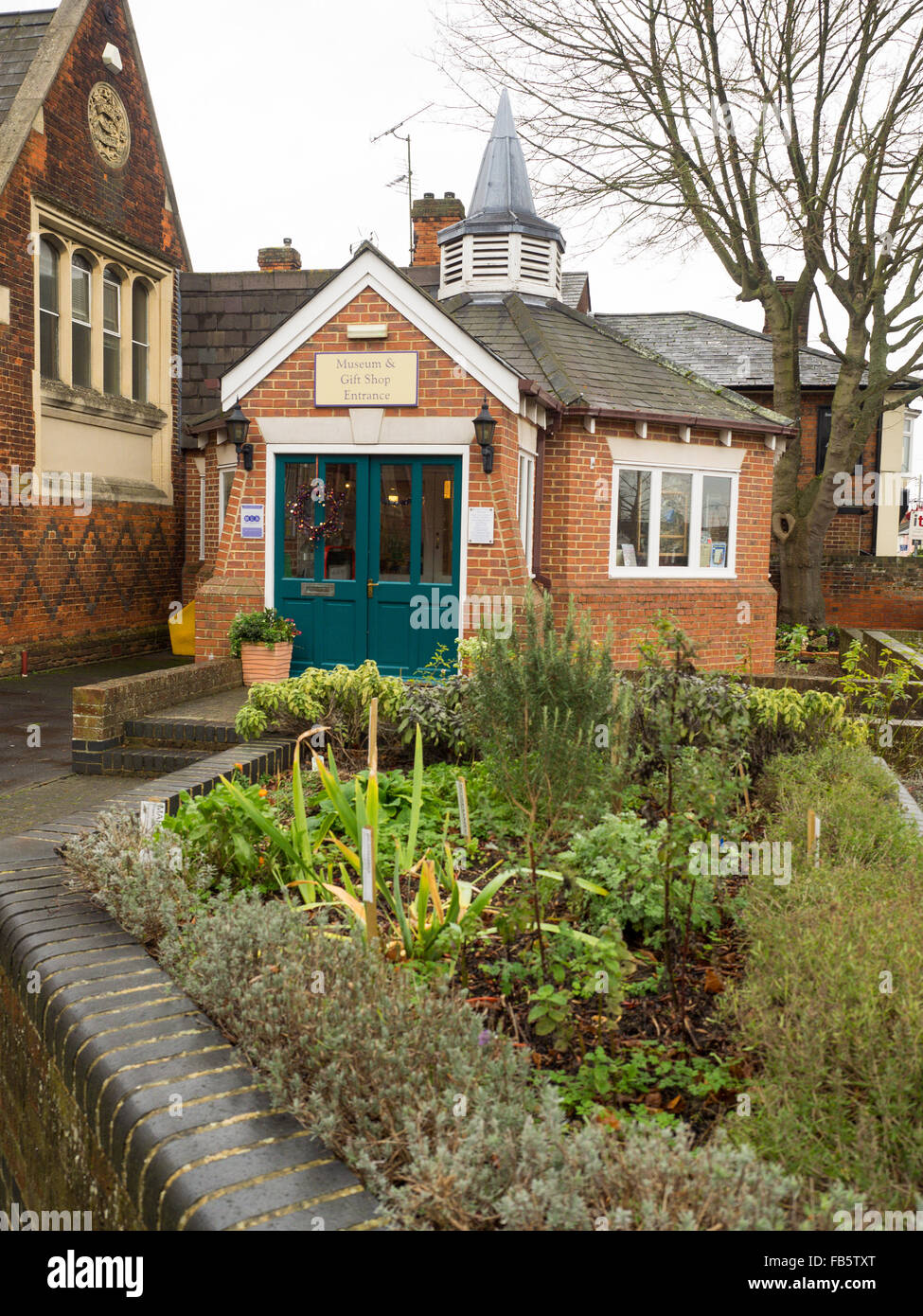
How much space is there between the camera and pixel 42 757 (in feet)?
27.4

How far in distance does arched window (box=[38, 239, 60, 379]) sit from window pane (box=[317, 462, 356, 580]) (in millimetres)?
5030

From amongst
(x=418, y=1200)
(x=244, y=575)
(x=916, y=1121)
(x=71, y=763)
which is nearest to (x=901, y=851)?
(x=916, y=1121)

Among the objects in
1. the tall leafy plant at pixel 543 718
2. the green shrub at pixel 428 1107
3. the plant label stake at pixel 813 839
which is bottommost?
the green shrub at pixel 428 1107

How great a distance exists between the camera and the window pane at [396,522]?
421 inches

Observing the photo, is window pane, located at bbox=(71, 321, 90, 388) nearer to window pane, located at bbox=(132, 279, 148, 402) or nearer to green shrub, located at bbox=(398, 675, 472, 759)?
window pane, located at bbox=(132, 279, 148, 402)

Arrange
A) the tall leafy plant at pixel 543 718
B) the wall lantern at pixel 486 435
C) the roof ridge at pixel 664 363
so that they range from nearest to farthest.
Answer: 1. the tall leafy plant at pixel 543 718
2. the wall lantern at pixel 486 435
3. the roof ridge at pixel 664 363

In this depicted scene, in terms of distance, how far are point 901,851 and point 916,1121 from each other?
220 centimetres

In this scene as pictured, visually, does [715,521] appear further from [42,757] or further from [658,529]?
[42,757]

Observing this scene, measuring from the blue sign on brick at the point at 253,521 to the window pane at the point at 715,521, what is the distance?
18.7 ft

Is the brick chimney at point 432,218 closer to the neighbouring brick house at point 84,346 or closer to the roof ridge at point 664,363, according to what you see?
the neighbouring brick house at point 84,346

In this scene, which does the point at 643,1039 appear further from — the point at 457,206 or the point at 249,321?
the point at 457,206

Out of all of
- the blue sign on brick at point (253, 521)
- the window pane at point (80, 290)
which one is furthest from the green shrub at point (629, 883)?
the window pane at point (80, 290)

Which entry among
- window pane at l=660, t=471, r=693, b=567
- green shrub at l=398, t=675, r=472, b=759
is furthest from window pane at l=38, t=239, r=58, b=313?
green shrub at l=398, t=675, r=472, b=759
